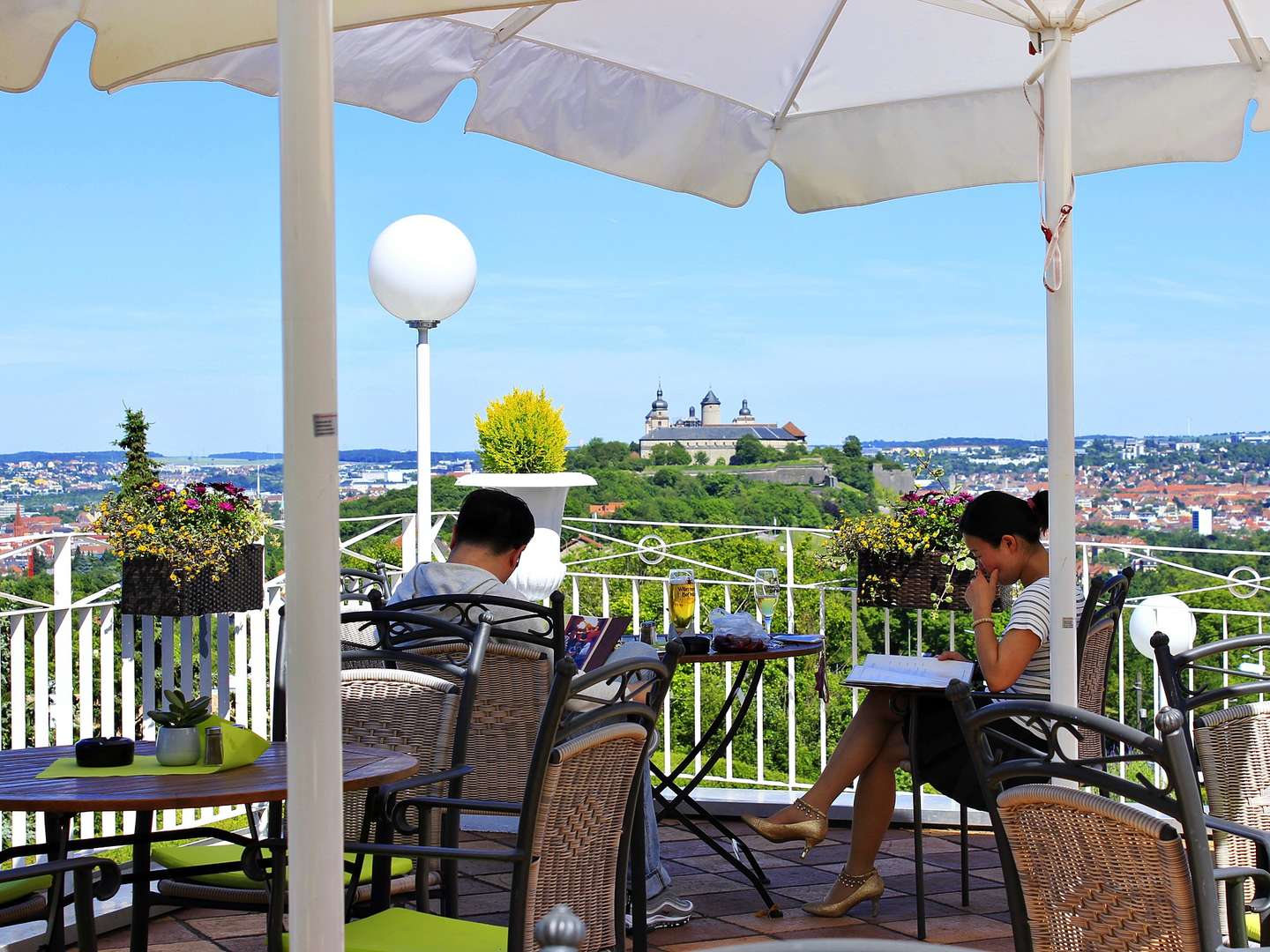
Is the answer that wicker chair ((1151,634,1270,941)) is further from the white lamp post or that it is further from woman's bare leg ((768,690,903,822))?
the white lamp post

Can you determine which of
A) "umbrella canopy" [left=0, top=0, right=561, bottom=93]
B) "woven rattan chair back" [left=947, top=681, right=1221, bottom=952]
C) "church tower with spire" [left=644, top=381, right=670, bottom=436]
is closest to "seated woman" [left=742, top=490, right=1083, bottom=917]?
"woven rattan chair back" [left=947, top=681, right=1221, bottom=952]

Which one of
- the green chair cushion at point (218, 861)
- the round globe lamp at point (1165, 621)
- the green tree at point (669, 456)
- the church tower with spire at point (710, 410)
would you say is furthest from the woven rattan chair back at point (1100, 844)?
the church tower with spire at point (710, 410)

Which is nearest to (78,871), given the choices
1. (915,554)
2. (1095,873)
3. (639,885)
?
(639,885)

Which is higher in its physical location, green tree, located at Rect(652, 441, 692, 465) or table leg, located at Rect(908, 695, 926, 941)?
green tree, located at Rect(652, 441, 692, 465)

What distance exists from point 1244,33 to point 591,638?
2.41 metres

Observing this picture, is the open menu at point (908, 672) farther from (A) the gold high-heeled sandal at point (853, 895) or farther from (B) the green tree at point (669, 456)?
(B) the green tree at point (669, 456)

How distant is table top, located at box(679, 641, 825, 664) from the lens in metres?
3.60

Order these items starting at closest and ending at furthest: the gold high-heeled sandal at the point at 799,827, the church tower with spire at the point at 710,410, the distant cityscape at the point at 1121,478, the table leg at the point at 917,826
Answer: the table leg at the point at 917,826 < the gold high-heeled sandal at the point at 799,827 < the distant cityscape at the point at 1121,478 < the church tower with spire at the point at 710,410

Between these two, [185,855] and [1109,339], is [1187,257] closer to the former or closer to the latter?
[1109,339]

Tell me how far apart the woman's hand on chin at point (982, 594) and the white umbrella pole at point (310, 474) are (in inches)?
98.3

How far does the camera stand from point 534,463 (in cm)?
656

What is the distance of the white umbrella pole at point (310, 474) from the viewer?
1.45 meters

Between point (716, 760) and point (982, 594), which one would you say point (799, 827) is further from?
point (982, 594)

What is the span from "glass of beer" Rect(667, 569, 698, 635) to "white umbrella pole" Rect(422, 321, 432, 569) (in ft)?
4.82
